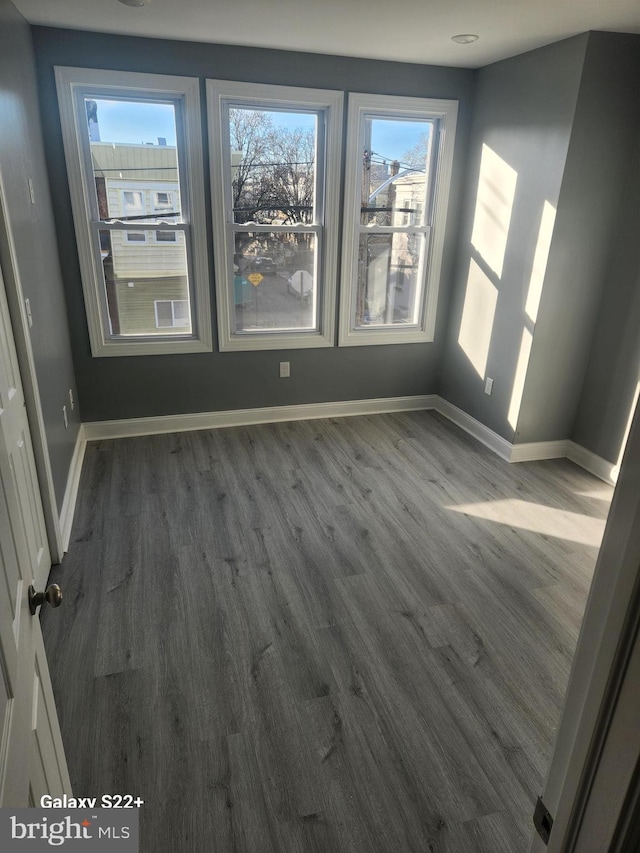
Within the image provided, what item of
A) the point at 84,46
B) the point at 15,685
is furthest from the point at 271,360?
the point at 15,685

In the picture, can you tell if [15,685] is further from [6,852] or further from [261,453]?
[261,453]

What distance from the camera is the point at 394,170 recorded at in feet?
13.2

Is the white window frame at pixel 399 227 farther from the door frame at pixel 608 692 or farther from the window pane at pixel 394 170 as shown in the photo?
the door frame at pixel 608 692

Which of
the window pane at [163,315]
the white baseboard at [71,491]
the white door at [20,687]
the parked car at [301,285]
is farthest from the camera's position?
the parked car at [301,285]

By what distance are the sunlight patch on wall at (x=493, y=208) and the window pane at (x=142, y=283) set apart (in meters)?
2.13

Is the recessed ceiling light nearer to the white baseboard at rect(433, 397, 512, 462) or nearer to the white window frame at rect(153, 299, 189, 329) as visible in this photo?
the white window frame at rect(153, 299, 189, 329)

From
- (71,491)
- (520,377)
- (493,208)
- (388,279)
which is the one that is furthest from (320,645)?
(493,208)

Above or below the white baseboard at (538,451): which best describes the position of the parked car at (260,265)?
above

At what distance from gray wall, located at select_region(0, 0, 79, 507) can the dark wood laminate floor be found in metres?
0.58

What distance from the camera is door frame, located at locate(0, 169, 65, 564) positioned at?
2107 millimetres

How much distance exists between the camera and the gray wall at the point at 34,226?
2.32m

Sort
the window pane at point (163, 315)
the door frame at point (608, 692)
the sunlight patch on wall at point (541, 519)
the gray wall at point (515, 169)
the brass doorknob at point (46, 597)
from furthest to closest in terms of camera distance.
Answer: the window pane at point (163, 315) → the gray wall at point (515, 169) → the sunlight patch on wall at point (541, 519) → the brass doorknob at point (46, 597) → the door frame at point (608, 692)

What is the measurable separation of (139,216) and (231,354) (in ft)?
3.65

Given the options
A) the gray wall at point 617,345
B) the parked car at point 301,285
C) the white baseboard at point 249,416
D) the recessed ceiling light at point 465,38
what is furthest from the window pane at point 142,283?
the gray wall at point 617,345
